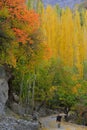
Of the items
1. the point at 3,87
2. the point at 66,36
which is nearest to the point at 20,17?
the point at 3,87

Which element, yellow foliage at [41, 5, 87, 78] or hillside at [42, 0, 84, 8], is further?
hillside at [42, 0, 84, 8]

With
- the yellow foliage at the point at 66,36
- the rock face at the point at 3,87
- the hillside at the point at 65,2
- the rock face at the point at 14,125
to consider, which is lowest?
the rock face at the point at 14,125

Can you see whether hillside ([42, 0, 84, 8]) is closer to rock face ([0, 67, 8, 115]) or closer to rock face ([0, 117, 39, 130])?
rock face ([0, 67, 8, 115])

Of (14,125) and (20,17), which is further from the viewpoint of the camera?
(20,17)

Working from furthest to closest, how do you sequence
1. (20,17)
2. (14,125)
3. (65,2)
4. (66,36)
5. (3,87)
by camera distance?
(65,2)
(66,36)
(3,87)
(20,17)
(14,125)

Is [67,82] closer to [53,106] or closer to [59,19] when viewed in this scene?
[53,106]

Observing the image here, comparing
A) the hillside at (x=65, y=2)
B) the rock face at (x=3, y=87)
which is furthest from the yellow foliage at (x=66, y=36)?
the hillside at (x=65, y=2)

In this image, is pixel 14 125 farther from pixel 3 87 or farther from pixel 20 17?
pixel 20 17

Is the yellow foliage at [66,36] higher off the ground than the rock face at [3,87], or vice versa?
the yellow foliage at [66,36]

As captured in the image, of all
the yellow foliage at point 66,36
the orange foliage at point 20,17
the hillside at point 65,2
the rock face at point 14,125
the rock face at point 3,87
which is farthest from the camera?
the hillside at point 65,2

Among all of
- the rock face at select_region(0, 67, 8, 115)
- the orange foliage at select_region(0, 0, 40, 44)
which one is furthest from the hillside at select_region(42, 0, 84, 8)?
the orange foliage at select_region(0, 0, 40, 44)

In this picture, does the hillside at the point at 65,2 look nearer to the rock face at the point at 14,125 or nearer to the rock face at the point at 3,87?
the rock face at the point at 3,87

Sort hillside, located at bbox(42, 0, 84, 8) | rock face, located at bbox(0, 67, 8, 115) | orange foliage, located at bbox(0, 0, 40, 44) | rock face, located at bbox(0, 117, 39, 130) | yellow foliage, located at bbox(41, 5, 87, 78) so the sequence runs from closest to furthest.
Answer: rock face, located at bbox(0, 117, 39, 130) < orange foliage, located at bbox(0, 0, 40, 44) < rock face, located at bbox(0, 67, 8, 115) < yellow foliage, located at bbox(41, 5, 87, 78) < hillside, located at bbox(42, 0, 84, 8)

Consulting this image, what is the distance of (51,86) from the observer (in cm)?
2855
